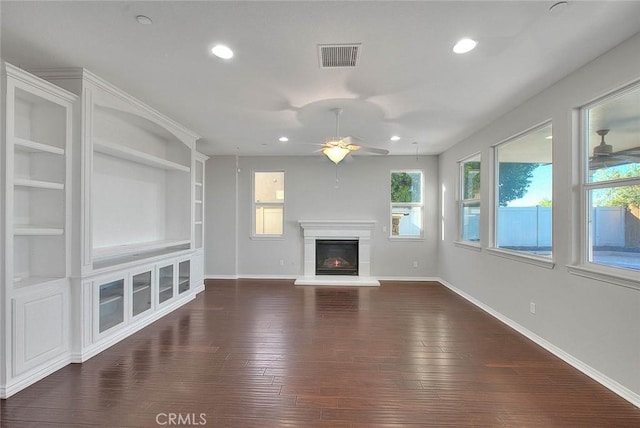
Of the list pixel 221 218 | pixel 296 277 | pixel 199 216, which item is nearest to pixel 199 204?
pixel 199 216

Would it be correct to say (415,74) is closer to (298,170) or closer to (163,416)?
(163,416)

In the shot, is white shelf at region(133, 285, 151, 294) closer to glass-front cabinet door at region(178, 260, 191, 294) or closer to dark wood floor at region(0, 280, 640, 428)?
dark wood floor at region(0, 280, 640, 428)

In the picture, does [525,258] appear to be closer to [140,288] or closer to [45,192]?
[140,288]

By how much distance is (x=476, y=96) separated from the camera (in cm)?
329

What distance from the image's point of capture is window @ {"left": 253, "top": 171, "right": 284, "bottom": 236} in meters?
6.73

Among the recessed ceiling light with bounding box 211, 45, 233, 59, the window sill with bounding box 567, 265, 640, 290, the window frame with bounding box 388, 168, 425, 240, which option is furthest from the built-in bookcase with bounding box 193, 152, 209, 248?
the window sill with bounding box 567, 265, 640, 290

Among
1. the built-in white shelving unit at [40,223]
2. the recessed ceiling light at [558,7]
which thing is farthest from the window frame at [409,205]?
the built-in white shelving unit at [40,223]

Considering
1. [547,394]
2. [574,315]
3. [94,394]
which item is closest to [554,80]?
[574,315]

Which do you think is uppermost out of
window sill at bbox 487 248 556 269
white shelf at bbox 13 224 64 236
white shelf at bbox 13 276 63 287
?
white shelf at bbox 13 224 64 236

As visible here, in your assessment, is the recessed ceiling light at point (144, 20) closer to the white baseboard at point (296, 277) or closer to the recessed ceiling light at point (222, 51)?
the recessed ceiling light at point (222, 51)

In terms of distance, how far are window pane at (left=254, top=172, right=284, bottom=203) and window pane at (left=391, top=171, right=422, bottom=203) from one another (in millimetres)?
2552

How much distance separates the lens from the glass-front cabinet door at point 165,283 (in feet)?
13.7

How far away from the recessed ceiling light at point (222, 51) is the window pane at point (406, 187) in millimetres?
4854

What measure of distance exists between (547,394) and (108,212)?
4.92 metres
